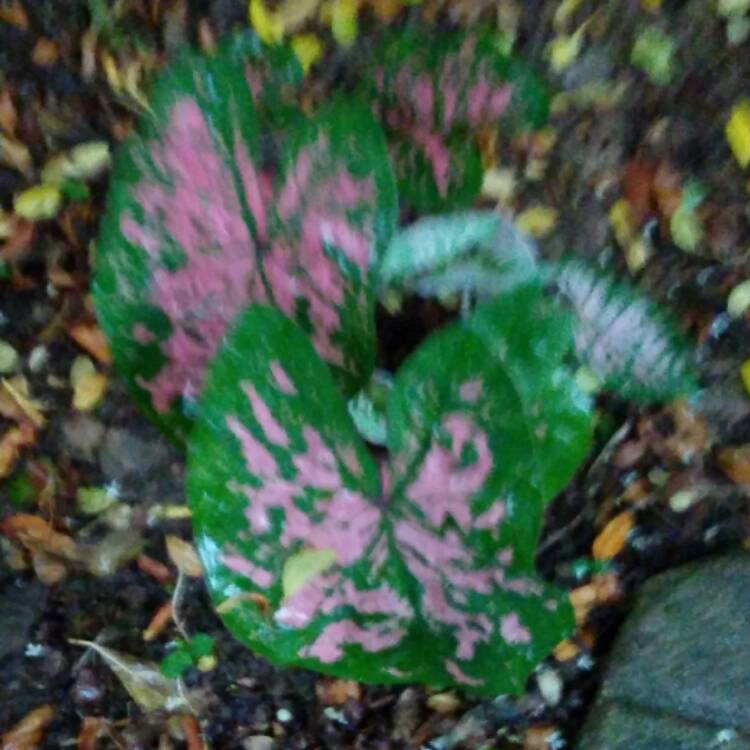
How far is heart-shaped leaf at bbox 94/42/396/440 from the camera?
932 mm

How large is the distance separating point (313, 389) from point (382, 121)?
1.23ft

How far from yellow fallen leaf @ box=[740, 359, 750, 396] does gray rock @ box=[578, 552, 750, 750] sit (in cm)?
24

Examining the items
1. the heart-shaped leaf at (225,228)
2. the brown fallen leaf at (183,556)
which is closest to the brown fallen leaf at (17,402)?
the brown fallen leaf at (183,556)

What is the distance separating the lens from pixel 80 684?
1316 mm

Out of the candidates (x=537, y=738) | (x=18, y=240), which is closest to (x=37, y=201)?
(x=18, y=240)

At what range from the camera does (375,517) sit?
0.97 m

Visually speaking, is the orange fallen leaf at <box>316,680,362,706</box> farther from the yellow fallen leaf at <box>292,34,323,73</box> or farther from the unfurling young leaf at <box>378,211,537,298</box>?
the yellow fallen leaf at <box>292,34,323,73</box>

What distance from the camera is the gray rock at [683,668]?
1.28m

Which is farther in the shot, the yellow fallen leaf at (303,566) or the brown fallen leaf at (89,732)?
the brown fallen leaf at (89,732)

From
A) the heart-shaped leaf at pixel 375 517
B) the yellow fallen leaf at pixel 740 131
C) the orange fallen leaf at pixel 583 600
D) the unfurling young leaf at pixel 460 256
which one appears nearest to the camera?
the heart-shaped leaf at pixel 375 517

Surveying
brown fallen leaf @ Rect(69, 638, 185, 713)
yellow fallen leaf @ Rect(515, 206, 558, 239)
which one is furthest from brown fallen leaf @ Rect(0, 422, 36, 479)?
yellow fallen leaf @ Rect(515, 206, 558, 239)

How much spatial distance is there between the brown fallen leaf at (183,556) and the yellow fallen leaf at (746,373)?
0.78 meters

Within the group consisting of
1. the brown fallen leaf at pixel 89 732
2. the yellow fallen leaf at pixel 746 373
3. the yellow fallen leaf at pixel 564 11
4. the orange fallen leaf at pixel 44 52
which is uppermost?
the orange fallen leaf at pixel 44 52

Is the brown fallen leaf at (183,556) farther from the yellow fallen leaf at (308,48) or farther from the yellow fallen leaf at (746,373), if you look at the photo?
the yellow fallen leaf at (746,373)
